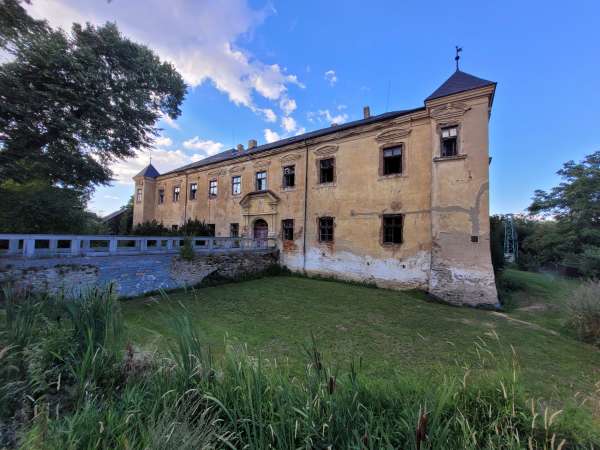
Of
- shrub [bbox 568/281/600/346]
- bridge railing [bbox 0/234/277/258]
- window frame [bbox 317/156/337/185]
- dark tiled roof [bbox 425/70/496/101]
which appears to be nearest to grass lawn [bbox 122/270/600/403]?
shrub [bbox 568/281/600/346]

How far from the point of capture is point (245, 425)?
69.2 inches

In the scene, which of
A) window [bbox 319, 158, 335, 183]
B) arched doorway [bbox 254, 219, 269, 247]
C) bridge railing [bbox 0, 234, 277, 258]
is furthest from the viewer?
arched doorway [bbox 254, 219, 269, 247]

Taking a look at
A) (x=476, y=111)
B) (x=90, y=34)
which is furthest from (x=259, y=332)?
(x=90, y=34)

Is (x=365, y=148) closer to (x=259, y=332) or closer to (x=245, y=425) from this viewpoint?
(x=259, y=332)

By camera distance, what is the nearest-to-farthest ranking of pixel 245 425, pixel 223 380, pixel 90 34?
pixel 245 425, pixel 223 380, pixel 90 34

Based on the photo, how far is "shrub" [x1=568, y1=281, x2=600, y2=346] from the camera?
618 cm

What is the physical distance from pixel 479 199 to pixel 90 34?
57.7 ft

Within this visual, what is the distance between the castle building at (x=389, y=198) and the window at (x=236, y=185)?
7 cm

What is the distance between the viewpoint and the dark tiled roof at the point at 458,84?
986 centimetres

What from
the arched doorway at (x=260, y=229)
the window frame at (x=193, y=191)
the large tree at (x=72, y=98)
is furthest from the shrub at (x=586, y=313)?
the window frame at (x=193, y=191)

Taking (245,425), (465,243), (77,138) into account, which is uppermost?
(77,138)

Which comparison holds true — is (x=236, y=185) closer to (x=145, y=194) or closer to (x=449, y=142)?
(x=145, y=194)

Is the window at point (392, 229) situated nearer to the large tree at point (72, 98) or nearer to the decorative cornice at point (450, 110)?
the decorative cornice at point (450, 110)

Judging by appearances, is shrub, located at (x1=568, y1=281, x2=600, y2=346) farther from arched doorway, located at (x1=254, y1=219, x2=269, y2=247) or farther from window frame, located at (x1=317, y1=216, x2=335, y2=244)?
arched doorway, located at (x1=254, y1=219, x2=269, y2=247)
